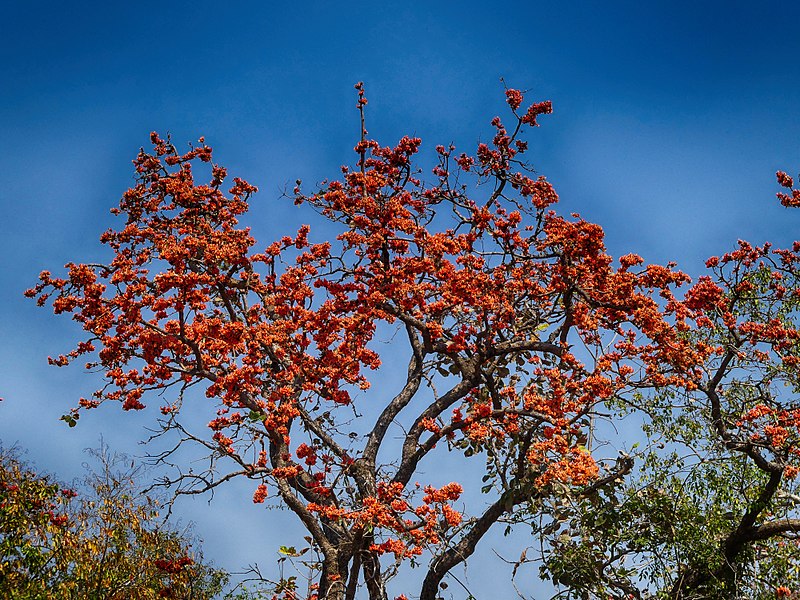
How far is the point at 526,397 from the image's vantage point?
10703 mm

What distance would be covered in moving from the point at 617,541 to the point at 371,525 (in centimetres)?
304

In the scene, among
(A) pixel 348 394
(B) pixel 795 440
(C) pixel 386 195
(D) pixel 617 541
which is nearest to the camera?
(D) pixel 617 541

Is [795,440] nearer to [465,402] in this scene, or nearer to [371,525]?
[465,402]

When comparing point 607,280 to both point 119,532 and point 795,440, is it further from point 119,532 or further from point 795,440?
point 119,532

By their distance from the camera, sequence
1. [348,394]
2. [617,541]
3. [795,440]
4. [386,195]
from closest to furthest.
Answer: [617,541]
[795,440]
[348,394]
[386,195]

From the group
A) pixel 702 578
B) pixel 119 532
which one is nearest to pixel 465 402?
pixel 702 578

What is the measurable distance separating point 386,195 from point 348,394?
3.13 meters

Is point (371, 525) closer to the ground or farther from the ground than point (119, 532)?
farther from the ground

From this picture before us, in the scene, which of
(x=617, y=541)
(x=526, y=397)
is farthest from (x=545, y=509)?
(x=526, y=397)

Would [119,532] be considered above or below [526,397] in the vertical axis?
below

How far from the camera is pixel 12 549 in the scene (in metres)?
11.0

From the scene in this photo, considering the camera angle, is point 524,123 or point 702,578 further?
point 524,123

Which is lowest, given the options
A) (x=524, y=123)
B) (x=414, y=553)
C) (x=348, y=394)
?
(x=414, y=553)

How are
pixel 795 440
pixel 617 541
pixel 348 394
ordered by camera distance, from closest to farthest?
pixel 617 541 < pixel 795 440 < pixel 348 394
